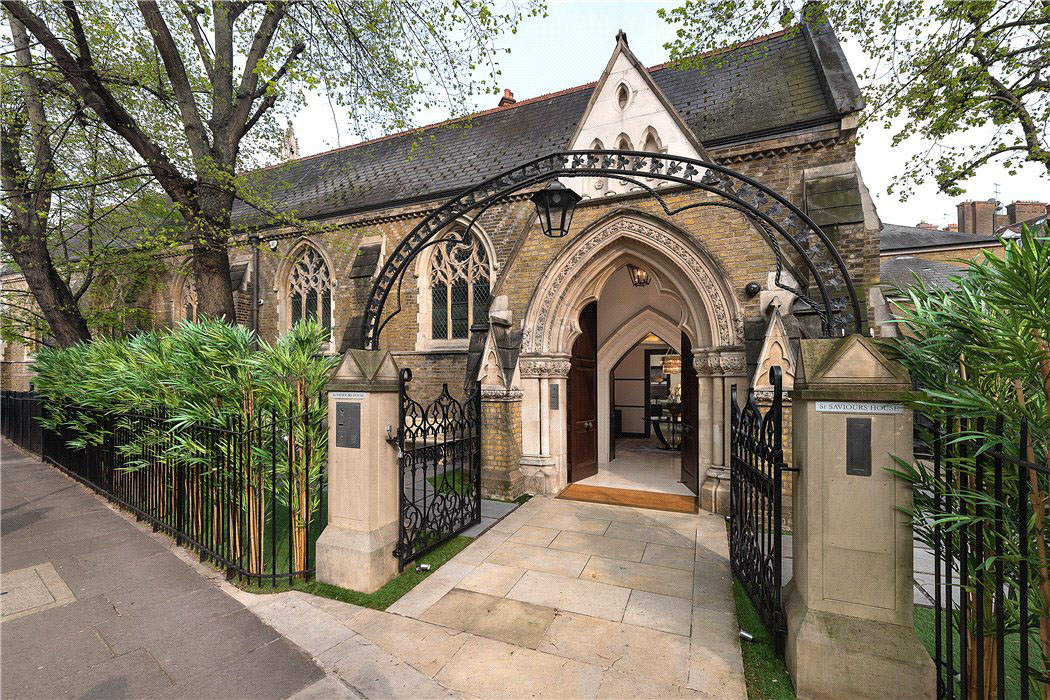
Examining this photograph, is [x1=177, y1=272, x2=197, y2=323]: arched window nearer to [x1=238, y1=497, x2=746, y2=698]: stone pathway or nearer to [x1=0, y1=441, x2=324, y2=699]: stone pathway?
[x1=0, y1=441, x2=324, y2=699]: stone pathway

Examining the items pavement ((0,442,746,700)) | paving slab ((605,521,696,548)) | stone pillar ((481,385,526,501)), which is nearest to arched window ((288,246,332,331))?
stone pillar ((481,385,526,501))

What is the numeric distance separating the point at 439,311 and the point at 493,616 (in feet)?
26.8

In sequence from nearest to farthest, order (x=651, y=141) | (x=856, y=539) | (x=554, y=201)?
1. (x=856, y=539)
2. (x=554, y=201)
3. (x=651, y=141)

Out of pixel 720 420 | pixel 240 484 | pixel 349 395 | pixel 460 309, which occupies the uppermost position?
pixel 460 309

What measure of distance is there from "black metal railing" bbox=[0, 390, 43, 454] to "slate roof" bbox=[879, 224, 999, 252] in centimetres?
3239

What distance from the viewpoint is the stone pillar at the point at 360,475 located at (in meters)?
3.94

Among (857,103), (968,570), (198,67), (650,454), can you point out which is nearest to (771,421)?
(968,570)

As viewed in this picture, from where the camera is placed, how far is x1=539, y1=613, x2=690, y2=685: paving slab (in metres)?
2.92

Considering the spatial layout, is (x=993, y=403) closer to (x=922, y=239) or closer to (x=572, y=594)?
(x=572, y=594)

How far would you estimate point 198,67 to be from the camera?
976 cm

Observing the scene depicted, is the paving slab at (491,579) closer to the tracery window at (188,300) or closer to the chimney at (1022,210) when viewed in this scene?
the tracery window at (188,300)

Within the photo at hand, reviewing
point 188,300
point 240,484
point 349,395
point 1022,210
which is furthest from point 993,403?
point 1022,210

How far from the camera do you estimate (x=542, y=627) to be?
3.40 m

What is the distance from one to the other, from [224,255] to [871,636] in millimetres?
9262
